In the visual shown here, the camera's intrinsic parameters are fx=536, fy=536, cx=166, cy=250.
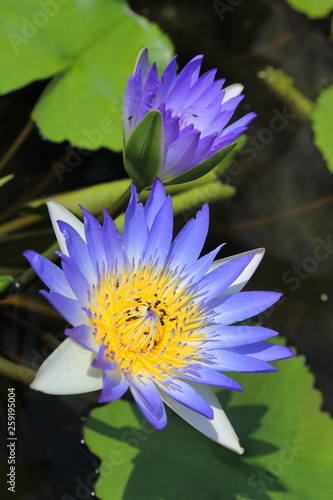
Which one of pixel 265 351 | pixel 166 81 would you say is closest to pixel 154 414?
pixel 265 351

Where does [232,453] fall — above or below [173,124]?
below

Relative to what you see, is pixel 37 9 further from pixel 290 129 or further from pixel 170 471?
pixel 170 471

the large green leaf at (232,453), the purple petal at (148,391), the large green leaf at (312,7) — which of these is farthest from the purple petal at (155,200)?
the large green leaf at (312,7)

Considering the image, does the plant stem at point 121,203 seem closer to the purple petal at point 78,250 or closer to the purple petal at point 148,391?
the purple petal at point 78,250

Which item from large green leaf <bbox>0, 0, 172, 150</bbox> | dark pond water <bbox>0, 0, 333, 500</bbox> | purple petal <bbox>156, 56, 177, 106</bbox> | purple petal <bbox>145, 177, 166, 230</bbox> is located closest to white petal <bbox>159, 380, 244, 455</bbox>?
purple petal <bbox>145, 177, 166, 230</bbox>

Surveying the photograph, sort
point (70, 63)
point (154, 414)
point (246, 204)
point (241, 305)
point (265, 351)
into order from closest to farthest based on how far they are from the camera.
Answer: point (154, 414)
point (265, 351)
point (241, 305)
point (70, 63)
point (246, 204)

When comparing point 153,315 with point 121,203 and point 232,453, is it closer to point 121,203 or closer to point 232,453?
point 121,203

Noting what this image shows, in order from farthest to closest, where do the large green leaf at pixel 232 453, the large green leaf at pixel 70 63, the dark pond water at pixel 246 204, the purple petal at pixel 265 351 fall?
the large green leaf at pixel 70 63
the dark pond water at pixel 246 204
the large green leaf at pixel 232 453
the purple petal at pixel 265 351
